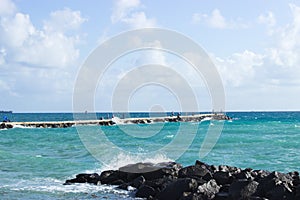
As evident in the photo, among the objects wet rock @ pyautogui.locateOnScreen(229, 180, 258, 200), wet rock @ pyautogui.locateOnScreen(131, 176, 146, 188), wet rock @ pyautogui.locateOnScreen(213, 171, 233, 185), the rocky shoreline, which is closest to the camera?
wet rock @ pyautogui.locateOnScreen(229, 180, 258, 200)

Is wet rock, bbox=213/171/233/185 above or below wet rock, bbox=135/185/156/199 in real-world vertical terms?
above

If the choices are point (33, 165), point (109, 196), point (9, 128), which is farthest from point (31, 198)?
point (9, 128)

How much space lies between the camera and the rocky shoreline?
1236cm

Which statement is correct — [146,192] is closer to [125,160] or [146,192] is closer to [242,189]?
[242,189]

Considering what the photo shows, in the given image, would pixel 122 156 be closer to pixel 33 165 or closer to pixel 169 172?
pixel 33 165

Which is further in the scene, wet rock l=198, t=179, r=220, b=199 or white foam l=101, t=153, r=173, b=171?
white foam l=101, t=153, r=173, b=171

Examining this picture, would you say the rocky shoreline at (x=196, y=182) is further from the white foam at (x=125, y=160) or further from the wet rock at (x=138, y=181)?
the white foam at (x=125, y=160)

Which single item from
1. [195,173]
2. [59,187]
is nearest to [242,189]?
[195,173]

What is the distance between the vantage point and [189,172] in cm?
1551

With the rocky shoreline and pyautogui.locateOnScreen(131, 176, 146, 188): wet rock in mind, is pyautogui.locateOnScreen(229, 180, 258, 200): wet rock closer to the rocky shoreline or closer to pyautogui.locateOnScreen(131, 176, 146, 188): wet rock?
the rocky shoreline

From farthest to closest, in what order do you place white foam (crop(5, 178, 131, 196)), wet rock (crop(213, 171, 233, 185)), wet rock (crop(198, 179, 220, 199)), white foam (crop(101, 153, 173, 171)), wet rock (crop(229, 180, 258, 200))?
white foam (crop(101, 153, 173, 171)) → white foam (crop(5, 178, 131, 196)) → wet rock (crop(213, 171, 233, 185)) → wet rock (crop(198, 179, 220, 199)) → wet rock (crop(229, 180, 258, 200))

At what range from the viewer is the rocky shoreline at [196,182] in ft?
40.6

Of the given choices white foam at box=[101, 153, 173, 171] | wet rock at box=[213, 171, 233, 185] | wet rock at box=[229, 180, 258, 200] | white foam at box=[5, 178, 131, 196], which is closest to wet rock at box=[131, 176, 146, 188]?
white foam at box=[5, 178, 131, 196]

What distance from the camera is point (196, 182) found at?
13492 mm
